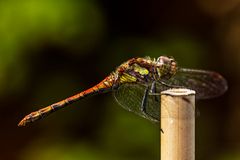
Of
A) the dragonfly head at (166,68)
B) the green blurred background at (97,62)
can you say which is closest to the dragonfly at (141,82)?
the dragonfly head at (166,68)

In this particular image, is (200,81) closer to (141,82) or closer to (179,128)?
(141,82)

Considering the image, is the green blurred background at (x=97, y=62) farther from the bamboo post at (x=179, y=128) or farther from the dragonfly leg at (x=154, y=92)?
the bamboo post at (x=179, y=128)

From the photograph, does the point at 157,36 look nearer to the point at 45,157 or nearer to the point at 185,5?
the point at 185,5

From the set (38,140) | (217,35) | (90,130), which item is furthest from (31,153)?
(217,35)

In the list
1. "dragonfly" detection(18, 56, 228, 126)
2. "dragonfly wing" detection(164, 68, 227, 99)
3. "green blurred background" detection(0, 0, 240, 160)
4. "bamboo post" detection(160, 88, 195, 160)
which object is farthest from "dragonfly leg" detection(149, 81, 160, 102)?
"green blurred background" detection(0, 0, 240, 160)

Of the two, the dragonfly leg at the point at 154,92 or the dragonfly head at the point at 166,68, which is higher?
the dragonfly head at the point at 166,68

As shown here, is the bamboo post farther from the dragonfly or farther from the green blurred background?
the green blurred background
